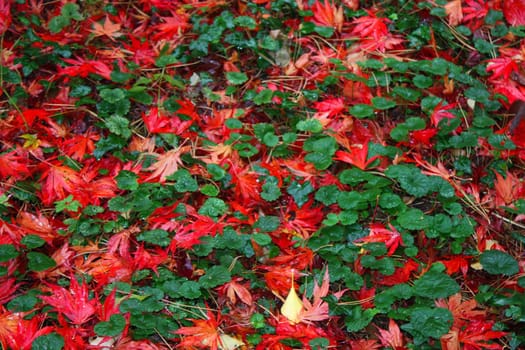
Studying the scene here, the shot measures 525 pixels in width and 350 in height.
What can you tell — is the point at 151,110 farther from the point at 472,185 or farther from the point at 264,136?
the point at 472,185

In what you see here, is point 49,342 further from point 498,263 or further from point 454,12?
point 454,12

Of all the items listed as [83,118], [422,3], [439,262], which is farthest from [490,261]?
[83,118]

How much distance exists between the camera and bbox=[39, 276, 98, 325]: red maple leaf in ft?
5.99

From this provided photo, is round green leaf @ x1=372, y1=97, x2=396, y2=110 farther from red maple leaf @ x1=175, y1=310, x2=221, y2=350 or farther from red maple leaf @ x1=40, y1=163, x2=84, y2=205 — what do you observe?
red maple leaf @ x1=40, y1=163, x2=84, y2=205

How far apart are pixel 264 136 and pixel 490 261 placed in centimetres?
105

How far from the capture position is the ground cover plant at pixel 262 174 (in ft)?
6.15

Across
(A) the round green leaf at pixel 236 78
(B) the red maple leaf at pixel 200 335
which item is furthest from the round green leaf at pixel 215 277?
(A) the round green leaf at pixel 236 78

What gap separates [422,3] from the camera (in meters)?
2.68

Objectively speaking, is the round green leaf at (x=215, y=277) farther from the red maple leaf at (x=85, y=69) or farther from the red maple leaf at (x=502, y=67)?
the red maple leaf at (x=502, y=67)

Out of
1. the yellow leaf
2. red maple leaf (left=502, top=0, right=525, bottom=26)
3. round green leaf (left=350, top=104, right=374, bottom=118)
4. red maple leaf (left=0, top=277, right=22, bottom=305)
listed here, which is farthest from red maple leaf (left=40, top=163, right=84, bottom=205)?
red maple leaf (left=502, top=0, right=525, bottom=26)

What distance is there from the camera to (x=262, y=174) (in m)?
2.25

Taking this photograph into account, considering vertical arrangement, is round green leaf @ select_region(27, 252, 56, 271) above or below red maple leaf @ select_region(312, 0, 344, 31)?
below

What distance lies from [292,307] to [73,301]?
79 cm

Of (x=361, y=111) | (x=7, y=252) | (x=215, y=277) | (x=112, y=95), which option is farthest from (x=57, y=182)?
(x=361, y=111)
